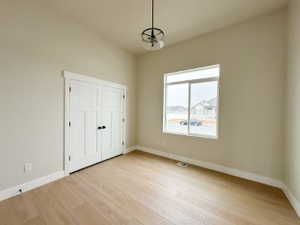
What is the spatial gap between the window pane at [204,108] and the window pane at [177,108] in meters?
0.20

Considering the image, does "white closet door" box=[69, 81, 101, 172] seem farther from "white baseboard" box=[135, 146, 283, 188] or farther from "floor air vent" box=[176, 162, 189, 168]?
"floor air vent" box=[176, 162, 189, 168]

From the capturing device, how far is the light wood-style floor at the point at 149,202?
169cm

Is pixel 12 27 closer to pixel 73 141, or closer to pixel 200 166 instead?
pixel 73 141

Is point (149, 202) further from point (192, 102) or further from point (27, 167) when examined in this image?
point (192, 102)

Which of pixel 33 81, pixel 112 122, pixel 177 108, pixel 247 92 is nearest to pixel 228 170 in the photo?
pixel 247 92

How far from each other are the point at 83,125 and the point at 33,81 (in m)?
1.22

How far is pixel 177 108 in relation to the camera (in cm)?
382

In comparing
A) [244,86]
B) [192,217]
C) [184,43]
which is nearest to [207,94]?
[244,86]

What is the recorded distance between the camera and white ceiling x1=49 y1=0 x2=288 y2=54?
2.34 m

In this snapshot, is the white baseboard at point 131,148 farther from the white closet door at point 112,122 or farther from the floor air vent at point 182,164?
the floor air vent at point 182,164

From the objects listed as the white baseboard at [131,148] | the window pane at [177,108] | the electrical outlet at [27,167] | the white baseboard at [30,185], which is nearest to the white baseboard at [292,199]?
the window pane at [177,108]

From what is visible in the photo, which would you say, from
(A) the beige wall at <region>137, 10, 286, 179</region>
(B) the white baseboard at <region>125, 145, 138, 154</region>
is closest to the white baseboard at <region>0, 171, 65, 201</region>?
(B) the white baseboard at <region>125, 145, 138, 154</region>

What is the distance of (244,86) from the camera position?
272cm

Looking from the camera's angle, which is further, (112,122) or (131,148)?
(131,148)
